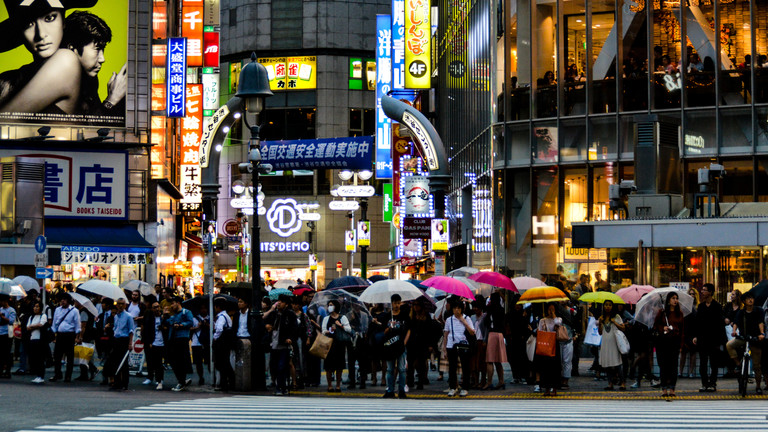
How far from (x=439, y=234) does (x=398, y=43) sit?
27234 mm

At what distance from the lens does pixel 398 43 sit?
180 feet

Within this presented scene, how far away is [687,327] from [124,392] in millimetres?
10646

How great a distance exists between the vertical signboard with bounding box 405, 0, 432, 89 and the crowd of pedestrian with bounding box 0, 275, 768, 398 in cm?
2756

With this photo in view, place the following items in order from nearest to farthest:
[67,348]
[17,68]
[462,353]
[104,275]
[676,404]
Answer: [676,404], [462,353], [67,348], [104,275], [17,68]

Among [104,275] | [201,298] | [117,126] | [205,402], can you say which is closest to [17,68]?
[117,126]

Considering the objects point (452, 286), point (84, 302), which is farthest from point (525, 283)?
point (84, 302)

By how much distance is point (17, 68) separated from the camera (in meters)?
47.4

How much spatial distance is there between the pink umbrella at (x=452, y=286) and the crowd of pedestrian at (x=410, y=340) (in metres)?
0.30

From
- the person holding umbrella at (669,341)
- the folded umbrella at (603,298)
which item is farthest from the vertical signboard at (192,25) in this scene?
the person holding umbrella at (669,341)

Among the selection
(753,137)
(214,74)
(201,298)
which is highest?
(214,74)

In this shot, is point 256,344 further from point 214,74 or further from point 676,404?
point 214,74

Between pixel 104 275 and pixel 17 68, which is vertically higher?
pixel 17 68

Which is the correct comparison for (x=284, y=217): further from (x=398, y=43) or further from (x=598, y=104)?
(x=598, y=104)

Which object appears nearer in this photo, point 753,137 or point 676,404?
point 676,404
